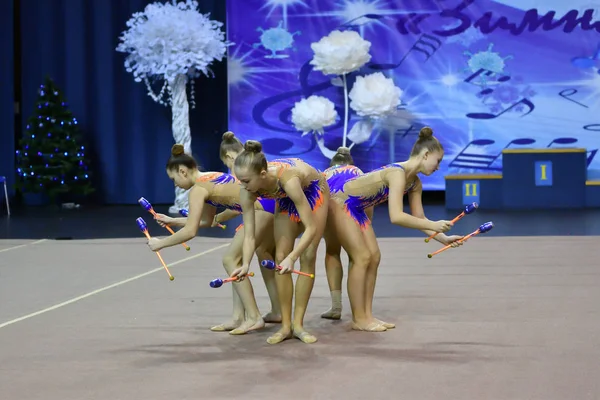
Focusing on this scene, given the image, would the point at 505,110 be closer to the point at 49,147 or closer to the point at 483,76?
the point at 483,76

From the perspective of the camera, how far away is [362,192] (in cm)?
436

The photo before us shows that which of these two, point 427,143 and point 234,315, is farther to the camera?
point 234,315

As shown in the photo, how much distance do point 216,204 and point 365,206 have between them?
706 millimetres

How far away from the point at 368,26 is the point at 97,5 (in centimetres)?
392

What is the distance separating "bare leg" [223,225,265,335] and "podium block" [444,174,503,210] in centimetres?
715

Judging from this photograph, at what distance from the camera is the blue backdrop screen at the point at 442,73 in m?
11.8

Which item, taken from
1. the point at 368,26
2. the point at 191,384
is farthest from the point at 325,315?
the point at 368,26

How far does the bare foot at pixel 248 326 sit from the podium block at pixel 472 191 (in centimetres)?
725

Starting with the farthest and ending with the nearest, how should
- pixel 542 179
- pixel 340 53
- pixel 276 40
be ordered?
pixel 276 40
pixel 340 53
pixel 542 179

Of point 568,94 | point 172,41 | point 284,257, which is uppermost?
point 172,41

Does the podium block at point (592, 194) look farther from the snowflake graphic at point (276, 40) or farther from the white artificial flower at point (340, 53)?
the snowflake graphic at point (276, 40)

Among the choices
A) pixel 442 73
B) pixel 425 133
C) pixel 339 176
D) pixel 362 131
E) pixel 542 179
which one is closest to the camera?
pixel 425 133

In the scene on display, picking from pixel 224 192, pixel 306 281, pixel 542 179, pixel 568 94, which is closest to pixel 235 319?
pixel 306 281

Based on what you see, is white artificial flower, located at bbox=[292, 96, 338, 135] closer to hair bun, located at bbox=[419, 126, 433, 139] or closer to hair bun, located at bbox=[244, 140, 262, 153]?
hair bun, located at bbox=[419, 126, 433, 139]
